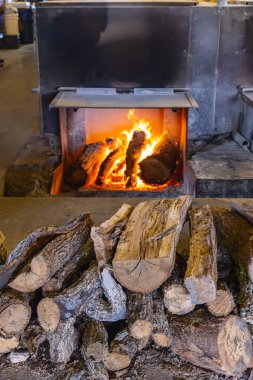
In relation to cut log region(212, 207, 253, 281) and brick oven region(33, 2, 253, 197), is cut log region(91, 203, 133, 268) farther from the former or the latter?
brick oven region(33, 2, 253, 197)

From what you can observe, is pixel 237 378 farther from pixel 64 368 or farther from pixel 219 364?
pixel 64 368

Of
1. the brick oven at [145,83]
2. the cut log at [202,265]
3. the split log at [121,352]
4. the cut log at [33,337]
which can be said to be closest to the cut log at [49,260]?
the cut log at [33,337]

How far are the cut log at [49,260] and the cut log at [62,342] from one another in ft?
0.62

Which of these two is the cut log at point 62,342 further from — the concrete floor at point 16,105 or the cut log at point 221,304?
the concrete floor at point 16,105

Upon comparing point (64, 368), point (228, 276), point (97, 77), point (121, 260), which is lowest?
point (64, 368)

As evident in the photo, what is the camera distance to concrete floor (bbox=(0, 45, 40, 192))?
4508 mm

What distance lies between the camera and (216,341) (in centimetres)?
180

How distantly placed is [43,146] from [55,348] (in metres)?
2.74

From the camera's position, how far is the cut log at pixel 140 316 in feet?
6.08

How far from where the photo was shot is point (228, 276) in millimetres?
2115

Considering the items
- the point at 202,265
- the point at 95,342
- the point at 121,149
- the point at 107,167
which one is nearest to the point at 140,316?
the point at 95,342

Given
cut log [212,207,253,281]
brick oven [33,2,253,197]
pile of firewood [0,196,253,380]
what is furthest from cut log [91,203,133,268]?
brick oven [33,2,253,197]

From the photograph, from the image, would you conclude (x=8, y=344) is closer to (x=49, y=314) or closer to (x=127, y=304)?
(x=49, y=314)

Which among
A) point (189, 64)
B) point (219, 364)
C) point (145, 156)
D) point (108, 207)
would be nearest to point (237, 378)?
point (219, 364)
